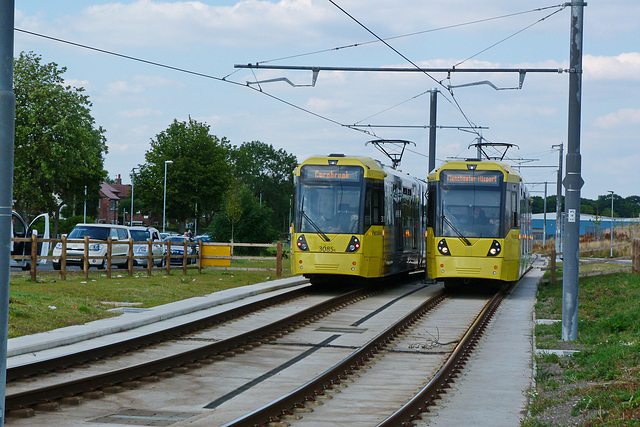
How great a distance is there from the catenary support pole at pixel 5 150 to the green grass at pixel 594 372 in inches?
202

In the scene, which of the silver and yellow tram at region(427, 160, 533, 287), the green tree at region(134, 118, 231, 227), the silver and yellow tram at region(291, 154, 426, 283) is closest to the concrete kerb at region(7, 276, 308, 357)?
the silver and yellow tram at region(291, 154, 426, 283)

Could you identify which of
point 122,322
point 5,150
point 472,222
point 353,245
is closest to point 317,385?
point 5,150

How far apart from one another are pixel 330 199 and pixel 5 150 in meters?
17.4

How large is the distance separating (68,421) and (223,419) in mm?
1520

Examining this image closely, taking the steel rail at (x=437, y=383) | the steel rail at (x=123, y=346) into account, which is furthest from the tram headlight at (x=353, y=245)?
the steel rail at (x=437, y=383)

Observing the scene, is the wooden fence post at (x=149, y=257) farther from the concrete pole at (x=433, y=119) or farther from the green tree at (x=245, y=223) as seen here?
the green tree at (x=245, y=223)

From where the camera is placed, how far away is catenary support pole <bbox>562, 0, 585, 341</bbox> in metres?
14.6

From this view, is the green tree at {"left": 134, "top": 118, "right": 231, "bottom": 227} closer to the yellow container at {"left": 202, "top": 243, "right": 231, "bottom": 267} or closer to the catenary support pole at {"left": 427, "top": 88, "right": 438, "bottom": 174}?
the catenary support pole at {"left": 427, "top": 88, "right": 438, "bottom": 174}

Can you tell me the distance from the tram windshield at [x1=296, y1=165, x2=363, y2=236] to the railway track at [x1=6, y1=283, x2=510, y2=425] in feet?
16.2

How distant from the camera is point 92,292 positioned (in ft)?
67.7

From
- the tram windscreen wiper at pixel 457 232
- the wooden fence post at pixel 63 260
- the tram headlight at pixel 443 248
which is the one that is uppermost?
the tram windscreen wiper at pixel 457 232

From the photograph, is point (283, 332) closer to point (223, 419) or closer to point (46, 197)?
point (223, 419)

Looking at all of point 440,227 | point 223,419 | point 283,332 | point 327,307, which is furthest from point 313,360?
point 440,227

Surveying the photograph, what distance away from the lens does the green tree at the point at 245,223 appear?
5647cm
